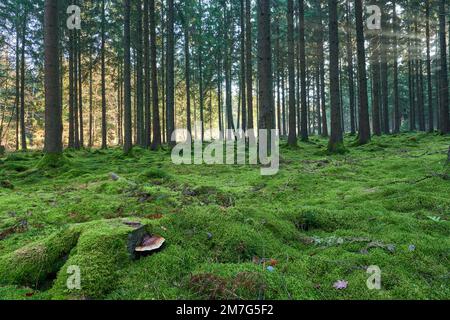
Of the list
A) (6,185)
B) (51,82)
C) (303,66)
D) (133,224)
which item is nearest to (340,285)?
(133,224)

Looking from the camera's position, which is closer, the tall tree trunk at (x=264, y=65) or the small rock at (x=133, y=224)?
the small rock at (x=133, y=224)

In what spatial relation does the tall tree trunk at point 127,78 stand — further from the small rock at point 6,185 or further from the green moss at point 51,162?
the small rock at point 6,185

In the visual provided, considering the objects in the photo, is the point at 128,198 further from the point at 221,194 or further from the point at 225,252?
the point at 225,252

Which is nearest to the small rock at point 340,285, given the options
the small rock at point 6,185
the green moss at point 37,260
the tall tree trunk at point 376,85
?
the green moss at point 37,260

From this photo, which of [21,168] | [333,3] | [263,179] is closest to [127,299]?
[263,179]

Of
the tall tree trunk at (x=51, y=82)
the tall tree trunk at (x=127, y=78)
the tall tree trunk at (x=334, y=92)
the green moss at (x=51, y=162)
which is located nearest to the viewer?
the green moss at (x=51, y=162)

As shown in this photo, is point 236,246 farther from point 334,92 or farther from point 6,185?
point 334,92

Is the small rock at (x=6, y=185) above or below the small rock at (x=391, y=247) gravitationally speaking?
above

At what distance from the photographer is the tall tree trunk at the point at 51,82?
31.0 feet

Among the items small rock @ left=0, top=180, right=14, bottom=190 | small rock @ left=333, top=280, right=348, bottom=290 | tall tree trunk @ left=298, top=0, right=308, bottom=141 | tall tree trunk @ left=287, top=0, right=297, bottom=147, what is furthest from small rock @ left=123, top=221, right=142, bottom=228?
tall tree trunk @ left=298, top=0, right=308, bottom=141

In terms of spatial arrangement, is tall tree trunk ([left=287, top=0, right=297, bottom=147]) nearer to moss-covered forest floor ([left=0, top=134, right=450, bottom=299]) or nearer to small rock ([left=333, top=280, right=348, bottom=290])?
moss-covered forest floor ([left=0, top=134, right=450, bottom=299])

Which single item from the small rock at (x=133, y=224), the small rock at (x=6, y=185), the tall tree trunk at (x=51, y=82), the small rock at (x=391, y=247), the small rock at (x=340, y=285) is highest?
the tall tree trunk at (x=51, y=82)

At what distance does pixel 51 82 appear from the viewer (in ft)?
31.1
